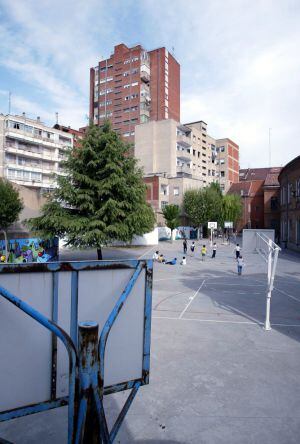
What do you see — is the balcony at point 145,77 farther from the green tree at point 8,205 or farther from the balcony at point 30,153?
the green tree at point 8,205

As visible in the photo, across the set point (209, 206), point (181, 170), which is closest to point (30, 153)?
point (181, 170)

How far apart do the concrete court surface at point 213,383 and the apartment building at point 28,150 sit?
44063 mm

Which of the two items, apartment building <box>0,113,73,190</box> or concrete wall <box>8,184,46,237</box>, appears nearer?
concrete wall <box>8,184,46,237</box>

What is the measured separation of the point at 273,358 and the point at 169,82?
7700 centimetres

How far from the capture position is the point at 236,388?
687 centimetres

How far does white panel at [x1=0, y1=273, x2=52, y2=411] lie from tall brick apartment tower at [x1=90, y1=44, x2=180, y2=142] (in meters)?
71.4

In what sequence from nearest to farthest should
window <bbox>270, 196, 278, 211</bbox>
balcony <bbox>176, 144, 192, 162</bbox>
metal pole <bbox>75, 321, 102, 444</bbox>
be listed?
metal pole <bbox>75, 321, 102, 444</bbox> → window <bbox>270, 196, 278, 211</bbox> → balcony <bbox>176, 144, 192, 162</bbox>

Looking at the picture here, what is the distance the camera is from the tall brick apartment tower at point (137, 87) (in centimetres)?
7350

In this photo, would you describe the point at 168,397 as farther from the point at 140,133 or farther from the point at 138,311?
the point at 140,133

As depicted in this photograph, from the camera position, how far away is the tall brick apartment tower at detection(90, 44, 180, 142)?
73.5 m

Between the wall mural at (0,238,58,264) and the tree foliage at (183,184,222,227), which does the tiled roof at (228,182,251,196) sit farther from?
the wall mural at (0,238,58,264)

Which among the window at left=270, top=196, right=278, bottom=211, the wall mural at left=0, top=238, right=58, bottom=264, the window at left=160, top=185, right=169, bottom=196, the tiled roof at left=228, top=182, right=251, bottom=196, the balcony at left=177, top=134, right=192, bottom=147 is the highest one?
the balcony at left=177, top=134, right=192, bottom=147

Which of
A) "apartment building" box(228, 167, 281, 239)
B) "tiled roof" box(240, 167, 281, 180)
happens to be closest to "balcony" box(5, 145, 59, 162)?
"apartment building" box(228, 167, 281, 239)

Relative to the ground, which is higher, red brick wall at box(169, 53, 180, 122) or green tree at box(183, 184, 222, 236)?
red brick wall at box(169, 53, 180, 122)
